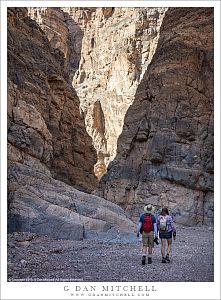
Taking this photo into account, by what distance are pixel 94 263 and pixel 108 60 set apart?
59.9 m

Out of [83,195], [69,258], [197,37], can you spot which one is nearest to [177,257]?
[69,258]

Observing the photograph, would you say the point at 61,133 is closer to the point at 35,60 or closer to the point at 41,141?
the point at 35,60

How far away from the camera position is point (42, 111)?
2922 centimetres

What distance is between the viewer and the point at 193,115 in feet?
103

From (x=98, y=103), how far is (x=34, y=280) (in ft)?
203

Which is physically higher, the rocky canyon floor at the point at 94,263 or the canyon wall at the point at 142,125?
the canyon wall at the point at 142,125

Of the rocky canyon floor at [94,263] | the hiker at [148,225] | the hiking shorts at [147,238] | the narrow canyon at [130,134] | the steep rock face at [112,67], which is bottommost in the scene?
the rocky canyon floor at [94,263]

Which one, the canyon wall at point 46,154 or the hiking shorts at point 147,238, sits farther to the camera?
the canyon wall at point 46,154

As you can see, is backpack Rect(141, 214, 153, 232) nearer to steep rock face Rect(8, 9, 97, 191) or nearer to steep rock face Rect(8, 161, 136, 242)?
steep rock face Rect(8, 161, 136, 242)

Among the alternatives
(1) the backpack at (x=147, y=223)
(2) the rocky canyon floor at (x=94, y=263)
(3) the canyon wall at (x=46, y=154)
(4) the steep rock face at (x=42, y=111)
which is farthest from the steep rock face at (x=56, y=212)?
(1) the backpack at (x=147, y=223)

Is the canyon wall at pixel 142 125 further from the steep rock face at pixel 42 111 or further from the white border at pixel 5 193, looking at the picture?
the white border at pixel 5 193

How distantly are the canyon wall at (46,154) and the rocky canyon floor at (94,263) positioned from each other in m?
1.76

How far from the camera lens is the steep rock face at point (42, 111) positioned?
22.4 m

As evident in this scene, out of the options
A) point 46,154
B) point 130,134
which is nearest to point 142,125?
point 130,134
